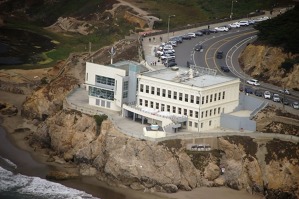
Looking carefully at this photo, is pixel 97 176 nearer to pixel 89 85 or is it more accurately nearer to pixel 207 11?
pixel 89 85

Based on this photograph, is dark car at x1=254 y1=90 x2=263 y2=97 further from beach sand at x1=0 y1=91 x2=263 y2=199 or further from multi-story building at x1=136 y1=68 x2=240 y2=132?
beach sand at x1=0 y1=91 x2=263 y2=199

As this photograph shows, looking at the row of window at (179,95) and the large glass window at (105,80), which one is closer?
the row of window at (179,95)

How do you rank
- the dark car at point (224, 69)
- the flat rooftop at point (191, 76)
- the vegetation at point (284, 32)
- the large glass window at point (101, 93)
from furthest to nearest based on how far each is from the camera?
1. the vegetation at point (284, 32)
2. the dark car at point (224, 69)
3. the large glass window at point (101, 93)
4. the flat rooftop at point (191, 76)

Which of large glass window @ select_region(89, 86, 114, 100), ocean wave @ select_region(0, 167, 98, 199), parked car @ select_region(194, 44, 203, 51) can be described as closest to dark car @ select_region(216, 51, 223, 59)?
parked car @ select_region(194, 44, 203, 51)

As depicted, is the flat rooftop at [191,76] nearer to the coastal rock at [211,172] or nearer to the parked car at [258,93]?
the parked car at [258,93]

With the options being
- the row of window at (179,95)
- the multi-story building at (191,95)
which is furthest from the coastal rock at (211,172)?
the row of window at (179,95)

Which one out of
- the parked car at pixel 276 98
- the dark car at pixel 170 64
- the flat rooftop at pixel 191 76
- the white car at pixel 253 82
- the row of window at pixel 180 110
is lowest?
the white car at pixel 253 82

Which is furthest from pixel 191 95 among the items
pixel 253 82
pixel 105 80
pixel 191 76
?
pixel 253 82
